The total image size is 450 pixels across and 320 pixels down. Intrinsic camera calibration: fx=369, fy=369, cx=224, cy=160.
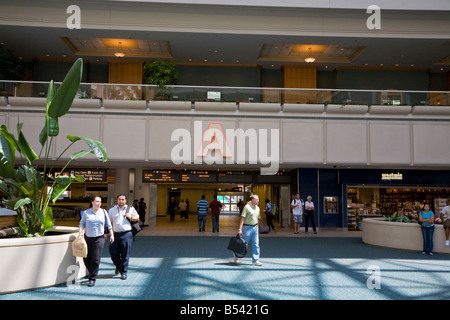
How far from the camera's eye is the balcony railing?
51.7 feet

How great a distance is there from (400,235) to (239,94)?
871 cm

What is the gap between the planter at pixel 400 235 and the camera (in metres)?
10.5

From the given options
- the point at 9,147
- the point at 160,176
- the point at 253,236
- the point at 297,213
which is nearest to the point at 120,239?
the point at 9,147

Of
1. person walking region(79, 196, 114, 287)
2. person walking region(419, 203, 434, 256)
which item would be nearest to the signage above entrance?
person walking region(419, 203, 434, 256)

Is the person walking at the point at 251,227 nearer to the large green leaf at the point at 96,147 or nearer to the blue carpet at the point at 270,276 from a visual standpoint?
the blue carpet at the point at 270,276

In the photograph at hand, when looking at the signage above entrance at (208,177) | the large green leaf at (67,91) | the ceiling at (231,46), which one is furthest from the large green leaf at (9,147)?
the ceiling at (231,46)

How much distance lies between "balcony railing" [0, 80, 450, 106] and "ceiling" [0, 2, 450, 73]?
2828mm

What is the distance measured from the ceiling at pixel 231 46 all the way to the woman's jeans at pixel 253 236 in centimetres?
1133

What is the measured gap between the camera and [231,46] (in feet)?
61.7

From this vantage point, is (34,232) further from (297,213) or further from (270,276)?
(297,213)

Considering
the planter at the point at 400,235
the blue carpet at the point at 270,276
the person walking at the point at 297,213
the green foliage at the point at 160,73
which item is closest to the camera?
the blue carpet at the point at 270,276

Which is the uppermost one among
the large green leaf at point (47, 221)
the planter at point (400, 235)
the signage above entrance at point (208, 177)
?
the signage above entrance at point (208, 177)

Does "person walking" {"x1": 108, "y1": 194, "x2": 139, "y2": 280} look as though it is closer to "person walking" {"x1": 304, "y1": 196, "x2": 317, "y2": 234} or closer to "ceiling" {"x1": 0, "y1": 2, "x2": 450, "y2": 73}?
"person walking" {"x1": 304, "y1": 196, "x2": 317, "y2": 234}
